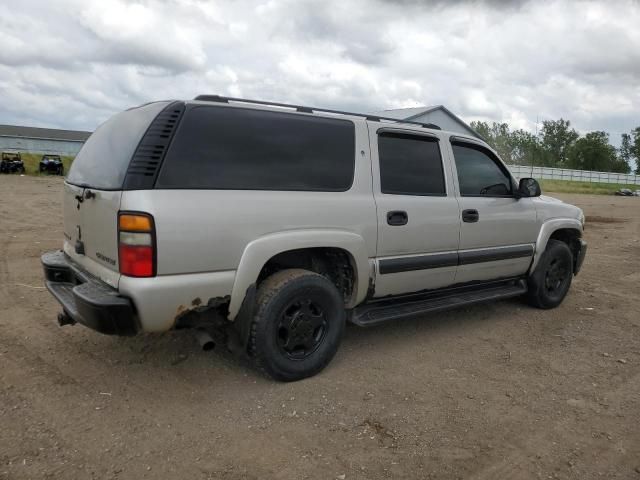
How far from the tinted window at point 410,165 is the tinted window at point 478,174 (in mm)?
291

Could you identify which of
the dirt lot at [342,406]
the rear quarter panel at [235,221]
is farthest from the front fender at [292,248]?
the dirt lot at [342,406]

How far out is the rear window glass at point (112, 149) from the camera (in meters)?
2.97

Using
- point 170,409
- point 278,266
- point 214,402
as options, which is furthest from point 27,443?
point 278,266

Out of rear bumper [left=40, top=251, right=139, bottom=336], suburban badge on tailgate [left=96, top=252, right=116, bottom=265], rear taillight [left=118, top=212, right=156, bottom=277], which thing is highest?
rear taillight [left=118, top=212, right=156, bottom=277]

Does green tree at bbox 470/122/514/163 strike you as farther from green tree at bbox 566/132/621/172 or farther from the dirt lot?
the dirt lot

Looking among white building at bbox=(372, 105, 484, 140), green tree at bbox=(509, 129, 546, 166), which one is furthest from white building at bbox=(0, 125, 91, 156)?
green tree at bbox=(509, 129, 546, 166)

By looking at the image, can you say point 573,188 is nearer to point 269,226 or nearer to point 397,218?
point 397,218

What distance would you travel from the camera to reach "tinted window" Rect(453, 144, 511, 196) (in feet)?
14.5

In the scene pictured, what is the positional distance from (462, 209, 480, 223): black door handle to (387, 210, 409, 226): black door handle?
0.70m

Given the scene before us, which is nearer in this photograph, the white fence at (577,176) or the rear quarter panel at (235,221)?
the rear quarter panel at (235,221)

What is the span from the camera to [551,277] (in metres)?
5.33

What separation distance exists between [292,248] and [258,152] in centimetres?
66

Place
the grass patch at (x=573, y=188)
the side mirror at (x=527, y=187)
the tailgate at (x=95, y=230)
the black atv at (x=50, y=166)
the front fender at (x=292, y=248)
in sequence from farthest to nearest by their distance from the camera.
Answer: the grass patch at (x=573, y=188) → the black atv at (x=50, y=166) → the side mirror at (x=527, y=187) → the front fender at (x=292, y=248) → the tailgate at (x=95, y=230)

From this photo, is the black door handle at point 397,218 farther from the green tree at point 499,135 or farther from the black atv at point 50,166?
the green tree at point 499,135
